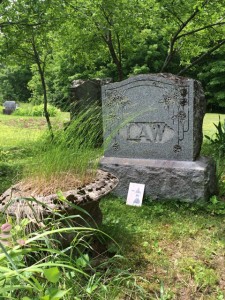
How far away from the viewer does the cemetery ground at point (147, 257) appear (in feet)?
5.98

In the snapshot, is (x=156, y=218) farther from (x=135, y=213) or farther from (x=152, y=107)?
(x=152, y=107)

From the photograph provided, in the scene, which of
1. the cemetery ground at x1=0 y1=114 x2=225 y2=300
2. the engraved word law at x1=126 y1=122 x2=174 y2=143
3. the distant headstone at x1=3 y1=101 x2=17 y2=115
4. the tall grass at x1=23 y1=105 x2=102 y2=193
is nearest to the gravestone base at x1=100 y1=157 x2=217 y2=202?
the cemetery ground at x1=0 y1=114 x2=225 y2=300

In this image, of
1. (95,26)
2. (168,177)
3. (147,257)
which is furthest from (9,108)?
(147,257)

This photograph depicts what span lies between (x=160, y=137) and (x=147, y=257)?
168 centimetres

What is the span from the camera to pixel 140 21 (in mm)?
6953

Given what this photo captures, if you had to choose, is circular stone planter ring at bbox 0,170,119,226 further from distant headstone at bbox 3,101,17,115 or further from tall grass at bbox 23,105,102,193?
distant headstone at bbox 3,101,17,115

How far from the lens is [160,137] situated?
405 cm

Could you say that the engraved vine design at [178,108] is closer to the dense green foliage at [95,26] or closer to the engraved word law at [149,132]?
the engraved word law at [149,132]

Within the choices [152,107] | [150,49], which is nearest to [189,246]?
[152,107]

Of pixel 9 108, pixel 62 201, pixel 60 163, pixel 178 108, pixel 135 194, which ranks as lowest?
pixel 135 194

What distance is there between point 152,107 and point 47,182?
1.85 metres

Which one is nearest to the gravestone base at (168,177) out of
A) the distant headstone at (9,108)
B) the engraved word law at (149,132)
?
the engraved word law at (149,132)

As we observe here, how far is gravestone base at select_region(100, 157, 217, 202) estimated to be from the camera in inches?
149

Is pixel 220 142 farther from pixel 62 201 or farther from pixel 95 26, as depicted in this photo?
pixel 62 201
